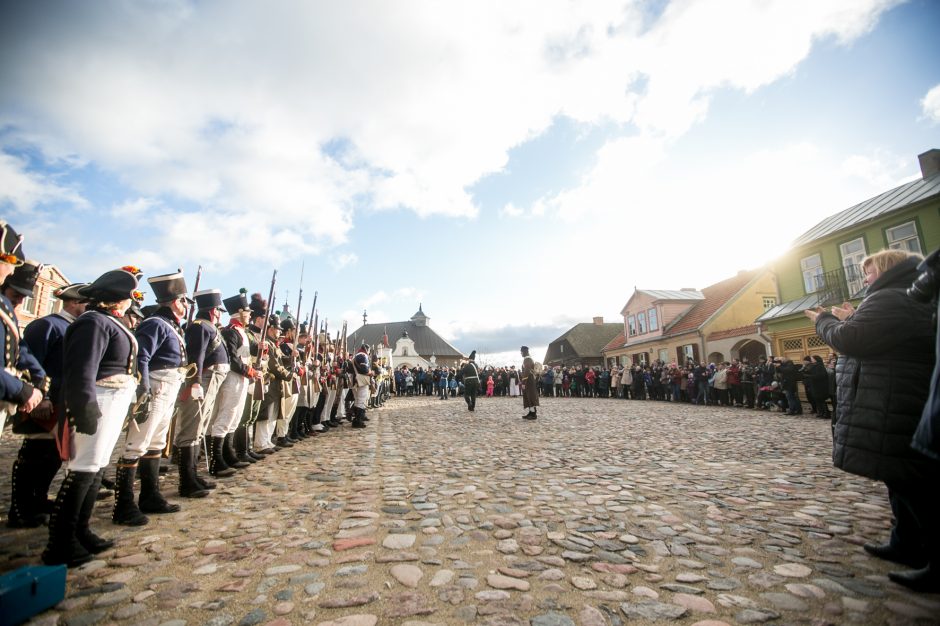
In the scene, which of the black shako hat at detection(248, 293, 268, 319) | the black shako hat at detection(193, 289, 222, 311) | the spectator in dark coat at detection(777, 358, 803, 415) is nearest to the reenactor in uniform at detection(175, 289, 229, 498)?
the black shako hat at detection(193, 289, 222, 311)

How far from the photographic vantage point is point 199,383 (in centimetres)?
432

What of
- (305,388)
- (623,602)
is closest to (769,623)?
(623,602)

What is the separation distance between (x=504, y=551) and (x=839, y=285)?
71.1 feet

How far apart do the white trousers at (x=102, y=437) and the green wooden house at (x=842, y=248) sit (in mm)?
20736

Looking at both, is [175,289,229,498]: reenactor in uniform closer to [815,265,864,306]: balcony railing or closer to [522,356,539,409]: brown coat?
[522,356,539,409]: brown coat

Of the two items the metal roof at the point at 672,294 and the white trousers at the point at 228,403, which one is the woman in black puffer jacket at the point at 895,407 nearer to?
the white trousers at the point at 228,403

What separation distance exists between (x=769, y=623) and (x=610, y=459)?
403cm

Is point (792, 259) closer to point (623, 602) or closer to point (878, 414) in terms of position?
point (878, 414)

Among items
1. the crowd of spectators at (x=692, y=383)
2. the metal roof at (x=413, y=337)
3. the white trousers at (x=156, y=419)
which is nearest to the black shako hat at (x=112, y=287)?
the white trousers at (x=156, y=419)

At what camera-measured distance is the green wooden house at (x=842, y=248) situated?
15.7 meters

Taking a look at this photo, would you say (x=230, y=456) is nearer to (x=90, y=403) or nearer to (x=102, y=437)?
(x=102, y=437)

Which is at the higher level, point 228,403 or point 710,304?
point 710,304

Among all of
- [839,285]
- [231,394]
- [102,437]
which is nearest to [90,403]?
[102,437]

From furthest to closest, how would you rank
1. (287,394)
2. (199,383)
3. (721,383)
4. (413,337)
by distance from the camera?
1. (413,337)
2. (721,383)
3. (287,394)
4. (199,383)
